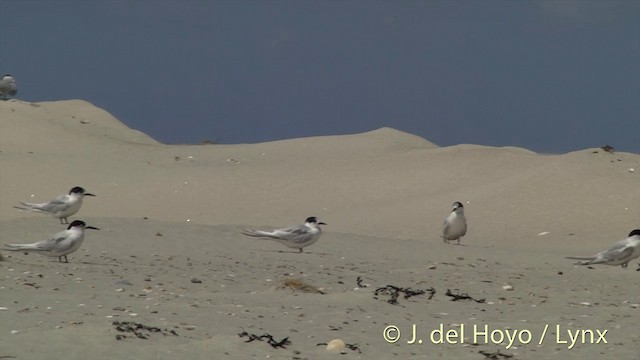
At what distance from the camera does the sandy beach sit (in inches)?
287

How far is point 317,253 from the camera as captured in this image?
12562 millimetres

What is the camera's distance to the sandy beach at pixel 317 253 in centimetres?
729

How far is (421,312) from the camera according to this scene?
8578mm

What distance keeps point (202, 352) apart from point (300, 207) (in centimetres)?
1422

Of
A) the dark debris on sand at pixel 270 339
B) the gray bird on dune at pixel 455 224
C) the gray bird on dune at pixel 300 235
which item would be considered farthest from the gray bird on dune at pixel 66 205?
the dark debris on sand at pixel 270 339

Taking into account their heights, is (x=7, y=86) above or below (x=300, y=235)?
above

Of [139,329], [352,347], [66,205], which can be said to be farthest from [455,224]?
[139,329]

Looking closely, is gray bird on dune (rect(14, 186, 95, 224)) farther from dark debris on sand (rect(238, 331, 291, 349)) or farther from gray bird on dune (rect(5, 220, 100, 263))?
dark debris on sand (rect(238, 331, 291, 349))

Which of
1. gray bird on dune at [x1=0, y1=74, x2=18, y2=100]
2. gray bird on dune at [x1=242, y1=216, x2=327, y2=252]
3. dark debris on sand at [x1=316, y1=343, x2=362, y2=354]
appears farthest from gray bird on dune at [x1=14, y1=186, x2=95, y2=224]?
gray bird on dune at [x1=0, y1=74, x2=18, y2=100]

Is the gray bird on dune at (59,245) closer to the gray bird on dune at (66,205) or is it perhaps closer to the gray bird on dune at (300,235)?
the gray bird on dune at (300,235)

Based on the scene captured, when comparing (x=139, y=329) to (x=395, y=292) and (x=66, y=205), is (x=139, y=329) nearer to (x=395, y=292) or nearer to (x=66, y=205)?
(x=395, y=292)

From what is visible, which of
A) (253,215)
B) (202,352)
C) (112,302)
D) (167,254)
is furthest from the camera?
(253,215)

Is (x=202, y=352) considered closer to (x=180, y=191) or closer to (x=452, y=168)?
(x=180, y=191)

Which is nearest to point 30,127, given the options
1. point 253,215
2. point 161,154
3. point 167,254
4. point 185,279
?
point 161,154
